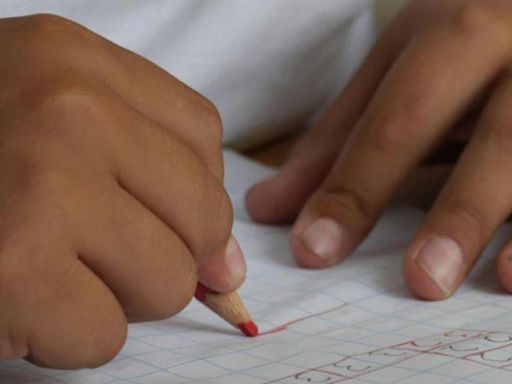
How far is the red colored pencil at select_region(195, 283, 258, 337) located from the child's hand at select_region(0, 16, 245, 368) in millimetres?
43

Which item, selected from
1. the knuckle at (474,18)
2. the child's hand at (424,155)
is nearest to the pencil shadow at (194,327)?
the child's hand at (424,155)

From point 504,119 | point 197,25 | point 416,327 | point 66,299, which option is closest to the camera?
point 66,299

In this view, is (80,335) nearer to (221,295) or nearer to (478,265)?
(221,295)

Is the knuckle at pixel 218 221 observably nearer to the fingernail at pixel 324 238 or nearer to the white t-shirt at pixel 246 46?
the fingernail at pixel 324 238

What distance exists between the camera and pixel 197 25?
0.75 m

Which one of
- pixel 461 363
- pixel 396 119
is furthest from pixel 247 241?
pixel 461 363

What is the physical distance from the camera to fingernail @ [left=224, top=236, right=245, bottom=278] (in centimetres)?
44

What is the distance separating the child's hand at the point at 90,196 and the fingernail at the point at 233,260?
0.08ft

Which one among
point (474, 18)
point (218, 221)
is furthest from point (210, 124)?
point (474, 18)

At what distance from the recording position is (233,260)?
441 mm

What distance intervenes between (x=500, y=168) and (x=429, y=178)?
118 mm

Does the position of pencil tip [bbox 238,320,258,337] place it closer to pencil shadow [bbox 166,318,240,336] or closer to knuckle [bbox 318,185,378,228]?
pencil shadow [bbox 166,318,240,336]

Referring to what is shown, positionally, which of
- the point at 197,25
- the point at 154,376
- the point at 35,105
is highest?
the point at 197,25

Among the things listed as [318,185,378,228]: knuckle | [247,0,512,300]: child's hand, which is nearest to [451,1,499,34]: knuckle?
[247,0,512,300]: child's hand
